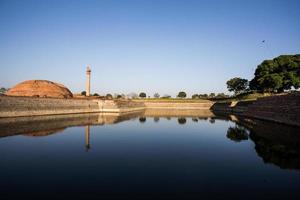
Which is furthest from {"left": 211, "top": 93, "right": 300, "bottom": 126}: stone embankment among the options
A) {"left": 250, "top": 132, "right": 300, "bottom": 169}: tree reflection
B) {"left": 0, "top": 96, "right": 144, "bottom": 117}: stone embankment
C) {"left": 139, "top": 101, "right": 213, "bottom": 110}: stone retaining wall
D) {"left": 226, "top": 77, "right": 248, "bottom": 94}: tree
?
{"left": 226, "top": 77, "right": 248, "bottom": 94}: tree

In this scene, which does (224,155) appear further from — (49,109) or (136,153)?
(49,109)

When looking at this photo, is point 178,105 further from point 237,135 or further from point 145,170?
point 145,170

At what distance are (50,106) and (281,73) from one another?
145 feet

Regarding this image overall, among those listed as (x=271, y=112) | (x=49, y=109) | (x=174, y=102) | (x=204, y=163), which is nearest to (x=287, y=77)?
(x=271, y=112)

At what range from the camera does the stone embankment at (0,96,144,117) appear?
24.7 metres

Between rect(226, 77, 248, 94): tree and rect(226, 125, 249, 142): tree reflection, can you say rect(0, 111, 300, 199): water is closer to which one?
rect(226, 125, 249, 142): tree reflection

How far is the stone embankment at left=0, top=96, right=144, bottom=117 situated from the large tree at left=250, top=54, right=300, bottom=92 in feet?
99.3

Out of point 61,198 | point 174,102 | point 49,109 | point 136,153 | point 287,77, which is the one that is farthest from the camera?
point 174,102

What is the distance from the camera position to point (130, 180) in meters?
7.19

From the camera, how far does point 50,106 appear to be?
31547mm

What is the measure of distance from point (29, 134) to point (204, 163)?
11.2 m

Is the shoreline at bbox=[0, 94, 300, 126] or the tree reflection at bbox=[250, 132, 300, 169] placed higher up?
the shoreline at bbox=[0, 94, 300, 126]

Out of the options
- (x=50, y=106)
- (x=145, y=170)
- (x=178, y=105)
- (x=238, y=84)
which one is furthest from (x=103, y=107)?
(x=238, y=84)

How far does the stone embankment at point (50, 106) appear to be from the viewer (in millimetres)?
24664
